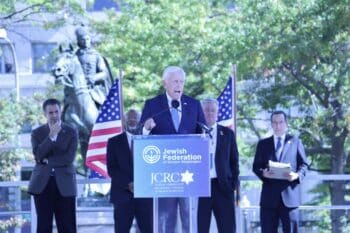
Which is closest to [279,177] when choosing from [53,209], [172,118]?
[172,118]

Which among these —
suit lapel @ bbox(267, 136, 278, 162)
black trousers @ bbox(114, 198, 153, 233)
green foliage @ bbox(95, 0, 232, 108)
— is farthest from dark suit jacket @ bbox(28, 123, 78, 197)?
green foliage @ bbox(95, 0, 232, 108)

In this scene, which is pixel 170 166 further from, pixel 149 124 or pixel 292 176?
pixel 292 176

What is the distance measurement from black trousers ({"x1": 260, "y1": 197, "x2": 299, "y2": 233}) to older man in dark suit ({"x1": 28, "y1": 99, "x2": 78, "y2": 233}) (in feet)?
6.88

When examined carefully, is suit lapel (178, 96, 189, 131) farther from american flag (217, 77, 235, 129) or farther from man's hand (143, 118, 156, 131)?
american flag (217, 77, 235, 129)

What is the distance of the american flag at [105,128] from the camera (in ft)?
43.2

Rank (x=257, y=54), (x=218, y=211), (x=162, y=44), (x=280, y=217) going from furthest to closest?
(x=162, y=44), (x=257, y=54), (x=280, y=217), (x=218, y=211)

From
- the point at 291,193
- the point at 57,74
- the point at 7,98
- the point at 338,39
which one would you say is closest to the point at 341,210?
the point at 291,193

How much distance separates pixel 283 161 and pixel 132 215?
1735 mm

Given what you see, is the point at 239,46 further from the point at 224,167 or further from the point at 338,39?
the point at 224,167

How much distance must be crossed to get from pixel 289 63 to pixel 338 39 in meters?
1.54

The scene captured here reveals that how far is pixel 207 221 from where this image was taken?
10.4 metres

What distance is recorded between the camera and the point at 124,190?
33.9 ft

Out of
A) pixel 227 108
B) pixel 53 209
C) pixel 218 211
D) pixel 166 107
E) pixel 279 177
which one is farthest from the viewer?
pixel 227 108

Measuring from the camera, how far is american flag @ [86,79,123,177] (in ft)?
43.2
